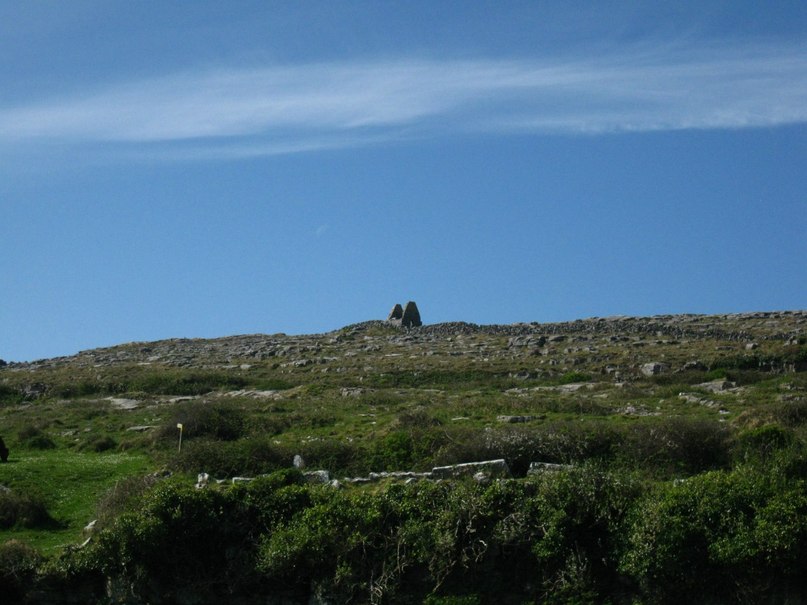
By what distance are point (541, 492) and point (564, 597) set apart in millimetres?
2425

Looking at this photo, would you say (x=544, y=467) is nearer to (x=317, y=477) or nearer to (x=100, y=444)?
(x=317, y=477)

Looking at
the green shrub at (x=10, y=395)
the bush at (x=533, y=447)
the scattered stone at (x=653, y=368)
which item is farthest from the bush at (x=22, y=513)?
the scattered stone at (x=653, y=368)

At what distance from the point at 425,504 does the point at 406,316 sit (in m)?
59.0

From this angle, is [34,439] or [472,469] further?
[34,439]

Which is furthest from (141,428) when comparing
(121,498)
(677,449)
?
(677,449)

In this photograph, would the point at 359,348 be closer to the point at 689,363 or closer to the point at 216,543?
the point at 689,363

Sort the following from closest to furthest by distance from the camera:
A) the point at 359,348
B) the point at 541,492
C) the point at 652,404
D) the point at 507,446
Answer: the point at 541,492, the point at 507,446, the point at 652,404, the point at 359,348

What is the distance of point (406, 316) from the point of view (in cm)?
8300

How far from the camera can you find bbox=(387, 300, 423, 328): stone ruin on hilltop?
270 feet

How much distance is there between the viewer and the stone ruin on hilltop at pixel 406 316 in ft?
270

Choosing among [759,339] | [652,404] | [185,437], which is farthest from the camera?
[759,339]

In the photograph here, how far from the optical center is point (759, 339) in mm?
58688

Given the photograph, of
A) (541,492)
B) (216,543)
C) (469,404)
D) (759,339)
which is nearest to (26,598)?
(216,543)

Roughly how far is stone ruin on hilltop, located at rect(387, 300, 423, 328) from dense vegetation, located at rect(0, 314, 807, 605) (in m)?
40.6
